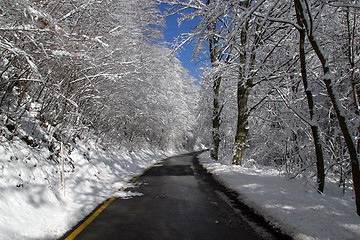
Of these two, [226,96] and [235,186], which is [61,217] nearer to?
[235,186]

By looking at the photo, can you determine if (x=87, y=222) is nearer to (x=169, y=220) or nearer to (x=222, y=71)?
(x=169, y=220)

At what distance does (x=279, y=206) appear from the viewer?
16.3 ft

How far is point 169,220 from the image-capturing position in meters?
4.59

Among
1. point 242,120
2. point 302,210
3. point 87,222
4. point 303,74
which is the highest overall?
point 303,74

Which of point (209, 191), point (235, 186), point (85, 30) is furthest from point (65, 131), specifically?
point (235, 186)

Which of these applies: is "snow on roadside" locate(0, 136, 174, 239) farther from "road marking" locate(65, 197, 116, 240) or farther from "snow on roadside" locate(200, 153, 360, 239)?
"snow on roadside" locate(200, 153, 360, 239)

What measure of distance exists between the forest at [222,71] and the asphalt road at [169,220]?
8.12ft

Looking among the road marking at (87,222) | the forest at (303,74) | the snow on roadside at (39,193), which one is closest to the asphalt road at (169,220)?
the road marking at (87,222)

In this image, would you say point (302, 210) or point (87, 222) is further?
point (302, 210)

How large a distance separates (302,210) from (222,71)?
320 inches

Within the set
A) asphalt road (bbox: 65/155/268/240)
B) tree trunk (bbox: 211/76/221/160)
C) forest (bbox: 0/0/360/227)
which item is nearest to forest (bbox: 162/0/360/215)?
forest (bbox: 0/0/360/227)

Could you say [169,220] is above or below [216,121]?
below

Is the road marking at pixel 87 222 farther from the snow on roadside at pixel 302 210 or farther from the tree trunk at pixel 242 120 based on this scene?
the tree trunk at pixel 242 120

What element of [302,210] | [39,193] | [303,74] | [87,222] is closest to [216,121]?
[303,74]
